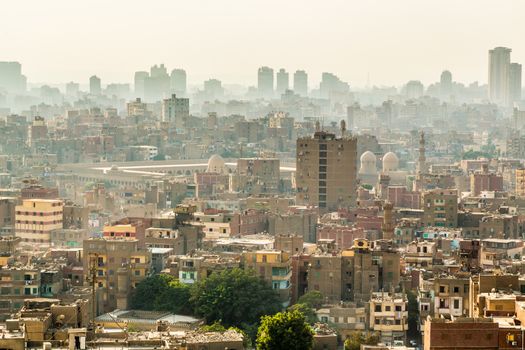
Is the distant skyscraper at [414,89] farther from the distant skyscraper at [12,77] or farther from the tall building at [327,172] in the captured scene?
the tall building at [327,172]

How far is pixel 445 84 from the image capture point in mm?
190500

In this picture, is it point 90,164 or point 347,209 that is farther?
point 90,164

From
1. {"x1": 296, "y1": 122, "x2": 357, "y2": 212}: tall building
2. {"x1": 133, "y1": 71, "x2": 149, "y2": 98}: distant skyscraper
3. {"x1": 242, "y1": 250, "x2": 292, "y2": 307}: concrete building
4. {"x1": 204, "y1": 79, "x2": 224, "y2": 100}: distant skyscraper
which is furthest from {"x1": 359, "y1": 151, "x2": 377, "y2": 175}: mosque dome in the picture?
{"x1": 204, "y1": 79, "x2": 224, "y2": 100}: distant skyscraper

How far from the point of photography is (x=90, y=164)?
268 feet

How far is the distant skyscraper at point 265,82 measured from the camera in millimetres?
186750

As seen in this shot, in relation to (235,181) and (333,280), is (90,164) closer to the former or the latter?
(235,181)

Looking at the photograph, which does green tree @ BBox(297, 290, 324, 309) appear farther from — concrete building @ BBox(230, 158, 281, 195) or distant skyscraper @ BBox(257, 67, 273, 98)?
distant skyscraper @ BBox(257, 67, 273, 98)

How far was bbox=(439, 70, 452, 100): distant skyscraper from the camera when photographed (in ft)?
623

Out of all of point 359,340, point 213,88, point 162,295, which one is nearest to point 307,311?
point 162,295

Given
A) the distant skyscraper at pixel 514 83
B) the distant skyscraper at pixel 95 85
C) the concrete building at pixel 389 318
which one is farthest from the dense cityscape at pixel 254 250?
the distant skyscraper at pixel 514 83

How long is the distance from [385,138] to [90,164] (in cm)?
3213

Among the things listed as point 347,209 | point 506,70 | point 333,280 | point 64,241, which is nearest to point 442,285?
point 333,280

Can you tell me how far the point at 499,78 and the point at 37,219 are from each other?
132562 mm

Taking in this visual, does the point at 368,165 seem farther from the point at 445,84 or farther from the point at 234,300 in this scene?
the point at 445,84
